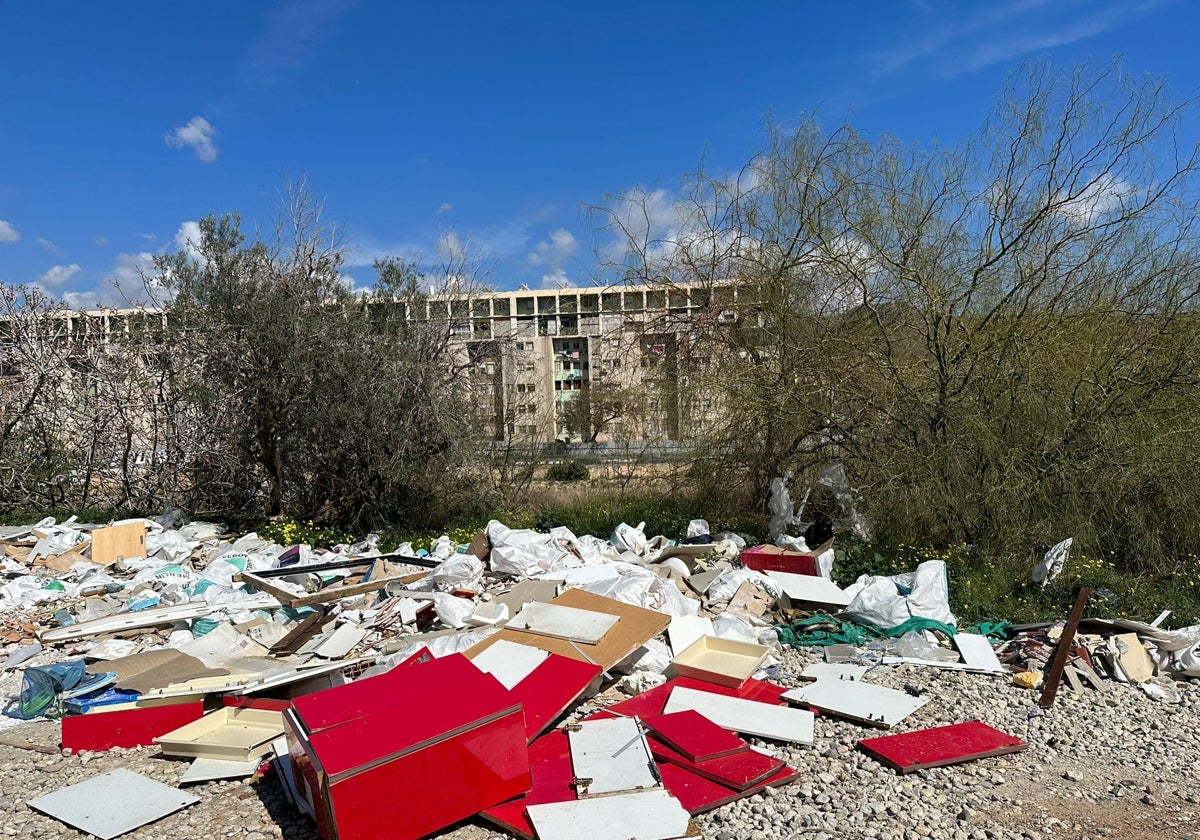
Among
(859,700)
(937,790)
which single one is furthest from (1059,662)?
(937,790)

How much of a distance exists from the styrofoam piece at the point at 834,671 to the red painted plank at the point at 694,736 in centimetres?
118

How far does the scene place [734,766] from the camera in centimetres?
343

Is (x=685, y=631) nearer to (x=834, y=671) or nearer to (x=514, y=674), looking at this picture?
(x=834, y=671)

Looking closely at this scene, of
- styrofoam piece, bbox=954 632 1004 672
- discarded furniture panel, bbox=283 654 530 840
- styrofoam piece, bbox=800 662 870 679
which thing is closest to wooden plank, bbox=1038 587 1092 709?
styrofoam piece, bbox=954 632 1004 672

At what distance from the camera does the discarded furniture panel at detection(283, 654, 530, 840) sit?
279cm

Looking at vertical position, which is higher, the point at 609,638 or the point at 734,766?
the point at 609,638

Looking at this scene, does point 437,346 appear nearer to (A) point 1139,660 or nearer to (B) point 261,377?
(B) point 261,377

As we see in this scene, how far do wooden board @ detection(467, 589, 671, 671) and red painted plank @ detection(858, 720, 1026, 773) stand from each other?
1.33 m

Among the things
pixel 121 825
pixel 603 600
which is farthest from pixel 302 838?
pixel 603 600

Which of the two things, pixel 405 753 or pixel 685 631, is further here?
pixel 685 631

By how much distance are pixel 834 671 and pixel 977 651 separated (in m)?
0.98

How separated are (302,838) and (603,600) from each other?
2.45 m

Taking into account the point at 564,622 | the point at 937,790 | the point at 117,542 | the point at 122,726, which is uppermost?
the point at 117,542

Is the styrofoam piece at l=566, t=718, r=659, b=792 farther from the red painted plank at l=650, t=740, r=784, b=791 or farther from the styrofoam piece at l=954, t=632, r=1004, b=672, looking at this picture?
the styrofoam piece at l=954, t=632, r=1004, b=672
